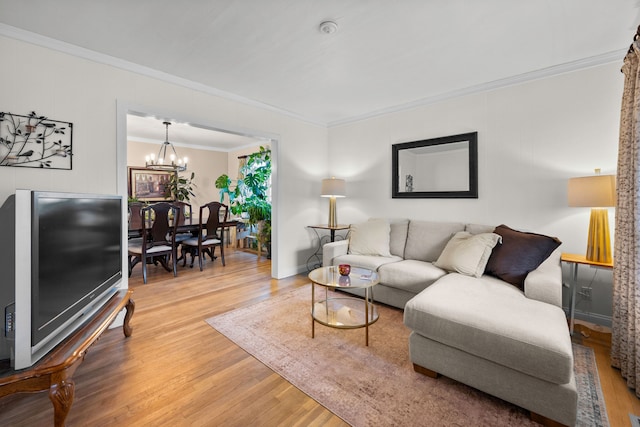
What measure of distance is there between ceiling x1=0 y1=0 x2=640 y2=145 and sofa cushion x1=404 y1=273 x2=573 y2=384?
200 cm

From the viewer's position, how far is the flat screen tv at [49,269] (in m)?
1.27

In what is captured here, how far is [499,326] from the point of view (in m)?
1.58

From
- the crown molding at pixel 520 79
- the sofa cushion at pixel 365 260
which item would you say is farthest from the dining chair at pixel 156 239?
the crown molding at pixel 520 79

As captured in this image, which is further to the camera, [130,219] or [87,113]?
[130,219]

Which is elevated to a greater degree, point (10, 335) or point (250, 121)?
point (250, 121)

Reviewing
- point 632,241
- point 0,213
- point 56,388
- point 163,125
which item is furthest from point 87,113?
point 632,241

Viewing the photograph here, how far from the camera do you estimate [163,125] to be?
16.9ft

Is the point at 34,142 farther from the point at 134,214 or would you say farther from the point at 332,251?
the point at 332,251

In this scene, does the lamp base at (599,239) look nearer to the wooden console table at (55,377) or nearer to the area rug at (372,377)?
the area rug at (372,377)

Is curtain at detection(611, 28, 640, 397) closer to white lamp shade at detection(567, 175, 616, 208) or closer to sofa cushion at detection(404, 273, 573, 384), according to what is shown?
white lamp shade at detection(567, 175, 616, 208)

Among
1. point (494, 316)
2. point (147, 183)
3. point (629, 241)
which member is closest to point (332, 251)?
point (494, 316)

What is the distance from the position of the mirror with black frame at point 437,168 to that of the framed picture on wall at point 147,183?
210 inches

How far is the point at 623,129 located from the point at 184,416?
3385 mm

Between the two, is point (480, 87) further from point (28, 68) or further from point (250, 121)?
point (28, 68)
